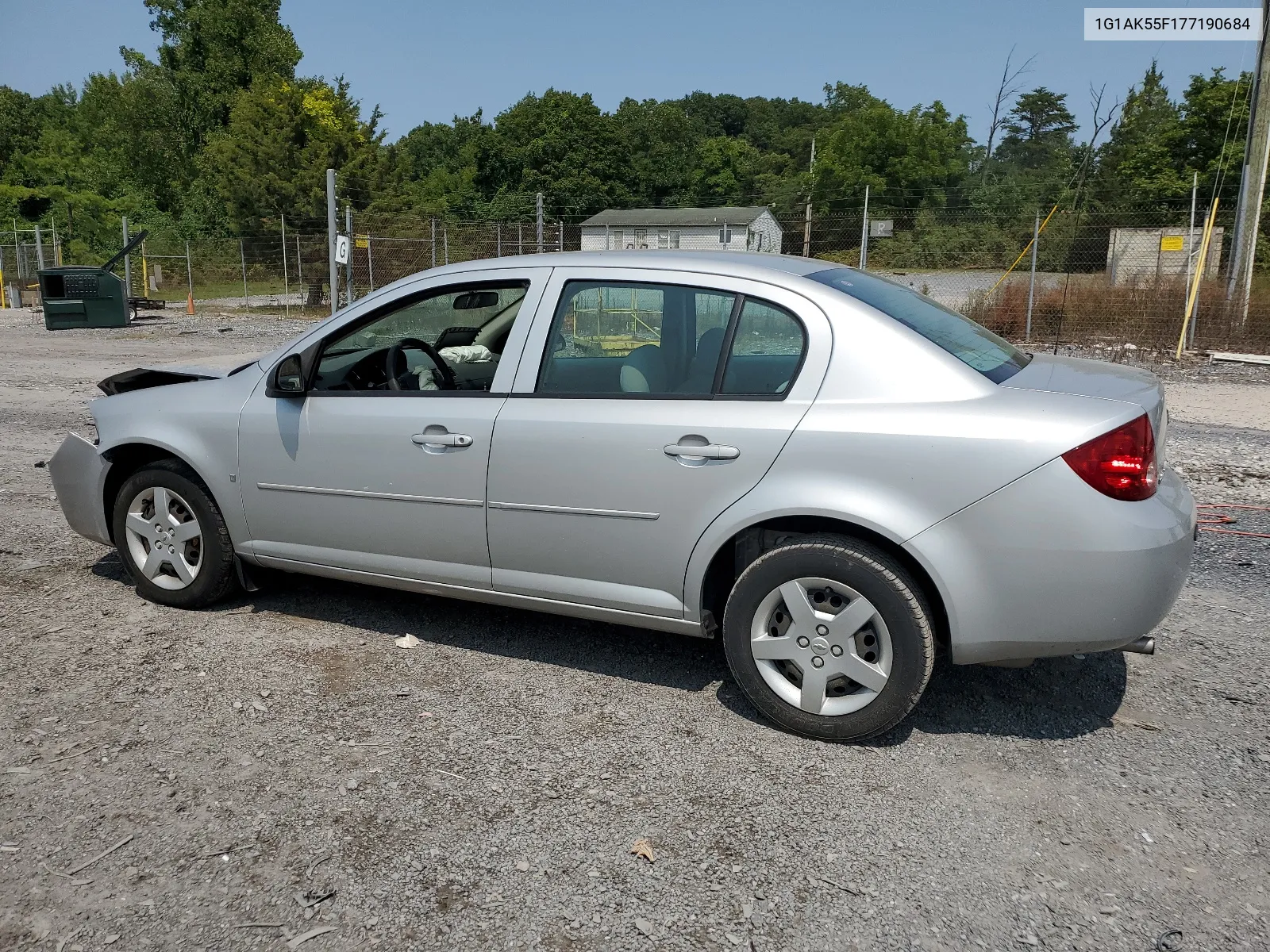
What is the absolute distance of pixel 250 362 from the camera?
5.02m

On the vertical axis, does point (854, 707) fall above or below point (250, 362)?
below

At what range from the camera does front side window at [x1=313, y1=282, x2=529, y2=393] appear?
4371 millimetres

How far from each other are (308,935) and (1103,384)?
3.11 metres

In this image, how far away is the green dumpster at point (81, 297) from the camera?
75.6 ft

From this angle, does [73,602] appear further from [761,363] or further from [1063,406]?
[1063,406]

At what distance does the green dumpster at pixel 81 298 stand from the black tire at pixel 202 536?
69.5 ft

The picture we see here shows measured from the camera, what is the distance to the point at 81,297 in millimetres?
23266

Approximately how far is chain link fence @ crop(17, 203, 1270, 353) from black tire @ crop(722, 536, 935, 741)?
11.9 m

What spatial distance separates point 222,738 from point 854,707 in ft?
7.34

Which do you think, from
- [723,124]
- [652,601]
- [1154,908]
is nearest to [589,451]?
[652,601]

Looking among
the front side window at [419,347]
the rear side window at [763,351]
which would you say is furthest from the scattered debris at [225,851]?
the rear side window at [763,351]

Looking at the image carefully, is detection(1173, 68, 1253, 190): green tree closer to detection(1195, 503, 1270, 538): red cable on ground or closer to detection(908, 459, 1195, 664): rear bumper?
detection(1195, 503, 1270, 538): red cable on ground

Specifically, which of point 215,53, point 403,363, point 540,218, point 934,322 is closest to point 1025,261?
point 540,218

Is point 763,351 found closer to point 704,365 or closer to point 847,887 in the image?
point 704,365
